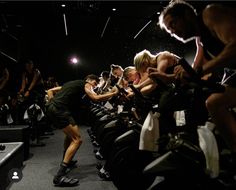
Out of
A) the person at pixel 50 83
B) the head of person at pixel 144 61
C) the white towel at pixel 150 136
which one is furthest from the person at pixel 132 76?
the person at pixel 50 83

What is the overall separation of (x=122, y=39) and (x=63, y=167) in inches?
399

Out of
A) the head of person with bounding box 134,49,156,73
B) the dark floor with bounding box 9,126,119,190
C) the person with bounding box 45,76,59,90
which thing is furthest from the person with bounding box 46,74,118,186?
the person with bounding box 45,76,59,90

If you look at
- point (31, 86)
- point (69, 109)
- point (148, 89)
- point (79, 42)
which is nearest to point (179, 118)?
point (148, 89)

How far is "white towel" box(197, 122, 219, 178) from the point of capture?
1.80 meters

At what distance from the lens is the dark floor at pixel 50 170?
12.3 feet

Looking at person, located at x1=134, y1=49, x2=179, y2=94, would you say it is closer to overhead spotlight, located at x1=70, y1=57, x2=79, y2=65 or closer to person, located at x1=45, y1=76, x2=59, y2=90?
person, located at x1=45, y1=76, x2=59, y2=90

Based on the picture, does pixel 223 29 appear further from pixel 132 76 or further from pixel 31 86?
pixel 31 86

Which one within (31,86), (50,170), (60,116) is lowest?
(50,170)

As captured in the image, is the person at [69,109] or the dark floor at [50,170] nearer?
the dark floor at [50,170]

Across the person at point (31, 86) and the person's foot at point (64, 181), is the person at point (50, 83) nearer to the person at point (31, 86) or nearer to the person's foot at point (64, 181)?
the person at point (31, 86)

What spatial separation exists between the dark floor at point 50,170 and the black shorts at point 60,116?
66cm

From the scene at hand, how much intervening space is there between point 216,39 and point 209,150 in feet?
2.34

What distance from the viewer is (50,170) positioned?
4.57m

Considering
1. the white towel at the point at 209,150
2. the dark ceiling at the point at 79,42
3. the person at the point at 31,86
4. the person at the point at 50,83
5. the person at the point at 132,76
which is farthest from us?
the dark ceiling at the point at 79,42
